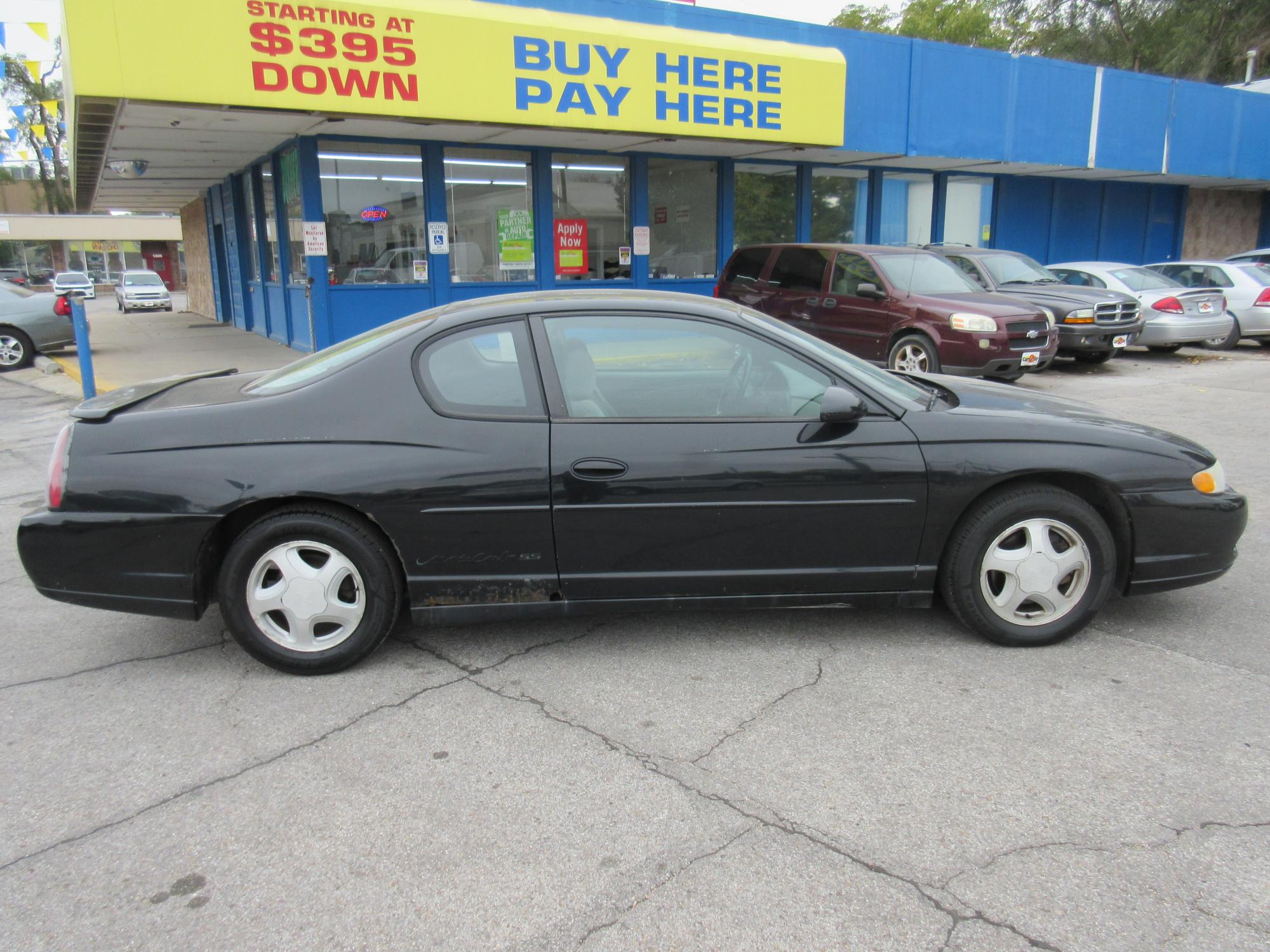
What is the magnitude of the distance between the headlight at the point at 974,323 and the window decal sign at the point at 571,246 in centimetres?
654

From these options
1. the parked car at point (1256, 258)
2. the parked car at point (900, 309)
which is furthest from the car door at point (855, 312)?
the parked car at point (1256, 258)

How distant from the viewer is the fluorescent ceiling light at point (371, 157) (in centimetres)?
1256

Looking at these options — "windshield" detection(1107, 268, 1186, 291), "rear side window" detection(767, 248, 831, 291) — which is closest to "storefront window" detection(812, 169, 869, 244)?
"windshield" detection(1107, 268, 1186, 291)

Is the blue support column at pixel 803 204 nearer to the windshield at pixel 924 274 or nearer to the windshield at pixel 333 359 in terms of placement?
the windshield at pixel 924 274

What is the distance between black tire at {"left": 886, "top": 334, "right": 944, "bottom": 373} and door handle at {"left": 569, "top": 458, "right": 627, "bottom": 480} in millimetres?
7708

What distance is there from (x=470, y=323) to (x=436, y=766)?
1.80 metres

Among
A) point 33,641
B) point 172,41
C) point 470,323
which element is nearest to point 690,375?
point 470,323

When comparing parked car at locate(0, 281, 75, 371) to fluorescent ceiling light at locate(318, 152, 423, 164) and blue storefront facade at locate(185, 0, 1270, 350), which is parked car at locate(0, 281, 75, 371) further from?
fluorescent ceiling light at locate(318, 152, 423, 164)

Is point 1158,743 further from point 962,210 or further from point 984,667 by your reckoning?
point 962,210

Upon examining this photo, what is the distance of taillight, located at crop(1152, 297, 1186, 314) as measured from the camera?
1451cm

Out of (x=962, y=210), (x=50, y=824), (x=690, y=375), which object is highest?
(x=962, y=210)

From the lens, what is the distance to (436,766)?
3.06 metres

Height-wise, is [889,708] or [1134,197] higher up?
[1134,197]

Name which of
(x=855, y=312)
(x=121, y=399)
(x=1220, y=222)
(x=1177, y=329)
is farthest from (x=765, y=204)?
(x=1220, y=222)
